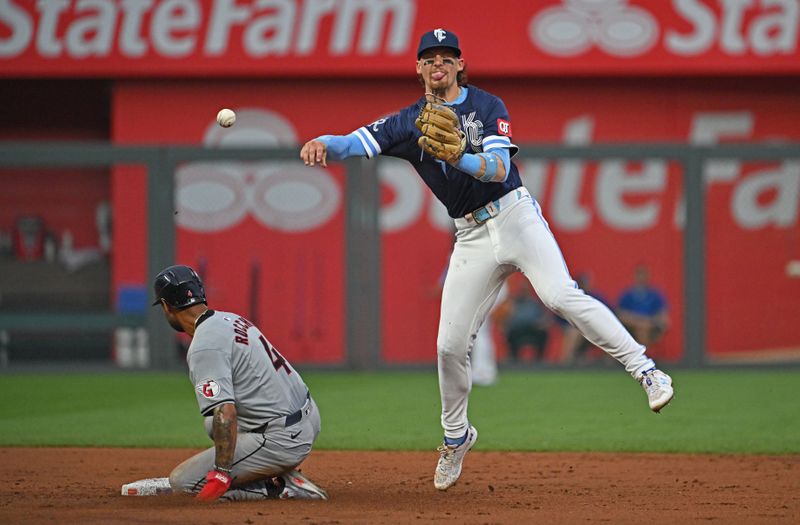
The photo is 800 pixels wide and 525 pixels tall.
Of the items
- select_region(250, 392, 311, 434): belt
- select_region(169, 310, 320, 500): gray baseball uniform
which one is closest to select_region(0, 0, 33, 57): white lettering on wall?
select_region(169, 310, 320, 500): gray baseball uniform

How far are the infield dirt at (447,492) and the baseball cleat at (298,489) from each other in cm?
10

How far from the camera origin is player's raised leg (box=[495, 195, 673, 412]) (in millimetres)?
6395

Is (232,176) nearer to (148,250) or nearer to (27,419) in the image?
(148,250)

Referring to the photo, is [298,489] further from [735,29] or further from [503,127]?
[735,29]

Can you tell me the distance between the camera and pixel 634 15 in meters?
17.0

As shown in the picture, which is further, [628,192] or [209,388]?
[628,192]

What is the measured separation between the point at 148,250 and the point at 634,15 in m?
7.01

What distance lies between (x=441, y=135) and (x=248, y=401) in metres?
1.61

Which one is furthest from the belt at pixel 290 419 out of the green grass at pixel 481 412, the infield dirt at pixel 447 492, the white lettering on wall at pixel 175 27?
the white lettering on wall at pixel 175 27

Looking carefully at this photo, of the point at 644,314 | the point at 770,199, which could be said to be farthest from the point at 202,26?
the point at 770,199

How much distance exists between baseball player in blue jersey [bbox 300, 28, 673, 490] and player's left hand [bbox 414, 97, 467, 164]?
0.08 metres

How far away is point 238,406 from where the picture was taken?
Answer: 633 centimetres

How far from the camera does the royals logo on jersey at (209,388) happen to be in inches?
237

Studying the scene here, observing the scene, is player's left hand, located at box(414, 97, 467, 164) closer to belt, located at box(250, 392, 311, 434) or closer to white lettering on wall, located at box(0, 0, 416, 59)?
belt, located at box(250, 392, 311, 434)
